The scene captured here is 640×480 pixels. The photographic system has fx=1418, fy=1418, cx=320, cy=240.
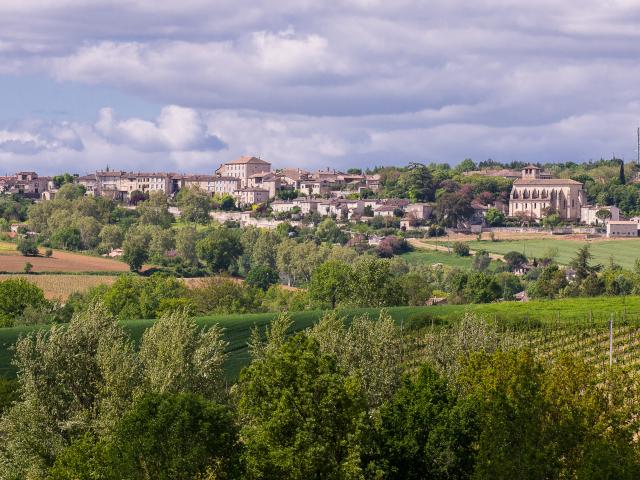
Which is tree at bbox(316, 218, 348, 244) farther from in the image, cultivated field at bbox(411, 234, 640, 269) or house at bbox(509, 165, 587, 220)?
house at bbox(509, 165, 587, 220)

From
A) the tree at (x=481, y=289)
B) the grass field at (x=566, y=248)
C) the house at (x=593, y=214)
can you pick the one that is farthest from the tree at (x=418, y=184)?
the tree at (x=481, y=289)

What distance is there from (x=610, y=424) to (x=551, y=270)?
2578 inches

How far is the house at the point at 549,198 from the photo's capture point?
157000mm

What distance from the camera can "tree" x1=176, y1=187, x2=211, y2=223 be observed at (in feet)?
509

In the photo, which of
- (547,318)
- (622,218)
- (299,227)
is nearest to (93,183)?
(299,227)

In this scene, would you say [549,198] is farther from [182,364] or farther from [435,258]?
[182,364]

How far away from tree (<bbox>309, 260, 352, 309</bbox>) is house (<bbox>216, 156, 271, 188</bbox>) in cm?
10237

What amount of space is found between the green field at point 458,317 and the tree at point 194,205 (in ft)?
323

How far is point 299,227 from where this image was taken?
145m

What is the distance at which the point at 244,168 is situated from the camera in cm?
18812

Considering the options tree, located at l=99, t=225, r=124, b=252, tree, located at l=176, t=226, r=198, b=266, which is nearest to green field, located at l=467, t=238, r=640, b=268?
tree, located at l=176, t=226, r=198, b=266

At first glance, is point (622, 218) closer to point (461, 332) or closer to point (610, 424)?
point (461, 332)

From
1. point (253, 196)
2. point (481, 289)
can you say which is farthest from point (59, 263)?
point (253, 196)

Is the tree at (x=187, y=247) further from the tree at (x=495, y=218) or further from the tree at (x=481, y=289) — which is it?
the tree at (x=481, y=289)
